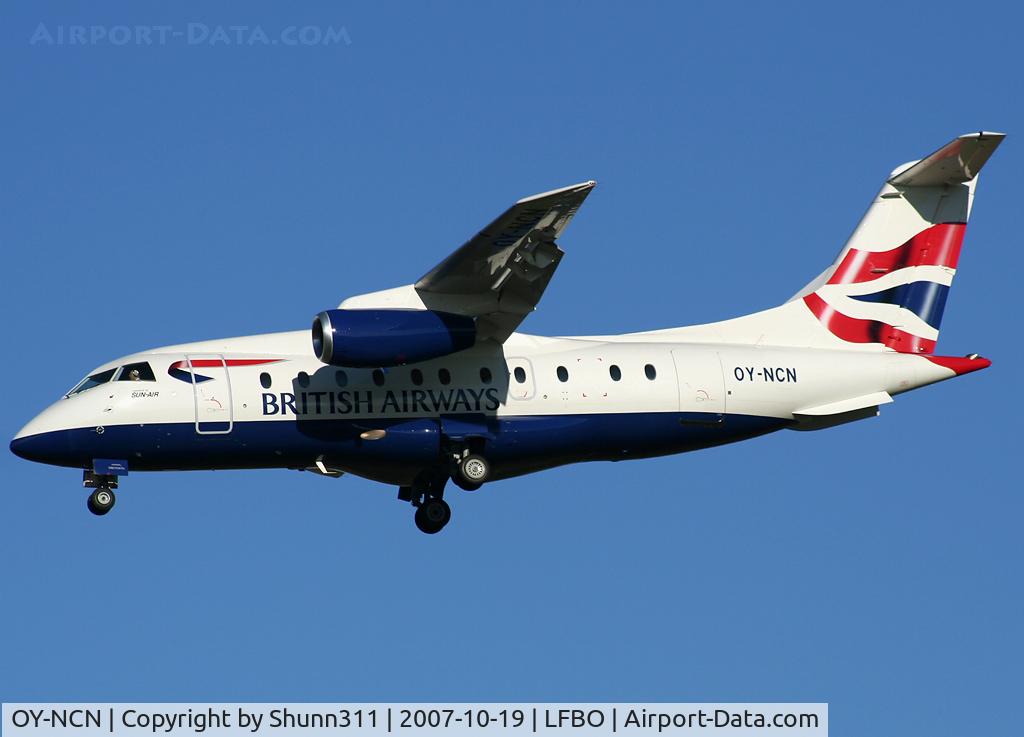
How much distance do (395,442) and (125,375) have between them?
3.14m

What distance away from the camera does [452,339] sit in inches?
817

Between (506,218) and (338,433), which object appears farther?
(338,433)

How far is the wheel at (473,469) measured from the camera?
2134 centimetres

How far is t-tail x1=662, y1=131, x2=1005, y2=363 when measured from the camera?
23359 mm

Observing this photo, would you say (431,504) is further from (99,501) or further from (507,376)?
(99,501)

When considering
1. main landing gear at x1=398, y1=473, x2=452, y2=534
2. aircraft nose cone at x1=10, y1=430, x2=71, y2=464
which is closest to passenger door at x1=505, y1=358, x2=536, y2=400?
main landing gear at x1=398, y1=473, x2=452, y2=534

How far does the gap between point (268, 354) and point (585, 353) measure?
383cm

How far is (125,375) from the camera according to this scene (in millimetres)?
20594

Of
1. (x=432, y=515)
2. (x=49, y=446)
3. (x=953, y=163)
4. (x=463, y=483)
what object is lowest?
(x=432, y=515)

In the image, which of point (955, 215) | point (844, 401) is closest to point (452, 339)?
point (844, 401)

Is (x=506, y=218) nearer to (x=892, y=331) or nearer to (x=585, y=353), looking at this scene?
(x=585, y=353)

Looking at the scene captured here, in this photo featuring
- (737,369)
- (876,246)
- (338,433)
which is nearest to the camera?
(338,433)

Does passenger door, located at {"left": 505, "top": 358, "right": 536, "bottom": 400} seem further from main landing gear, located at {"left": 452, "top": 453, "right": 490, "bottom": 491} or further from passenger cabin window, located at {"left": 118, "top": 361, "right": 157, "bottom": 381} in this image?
passenger cabin window, located at {"left": 118, "top": 361, "right": 157, "bottom": 381}

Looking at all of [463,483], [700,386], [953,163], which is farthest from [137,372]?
[953,163]
